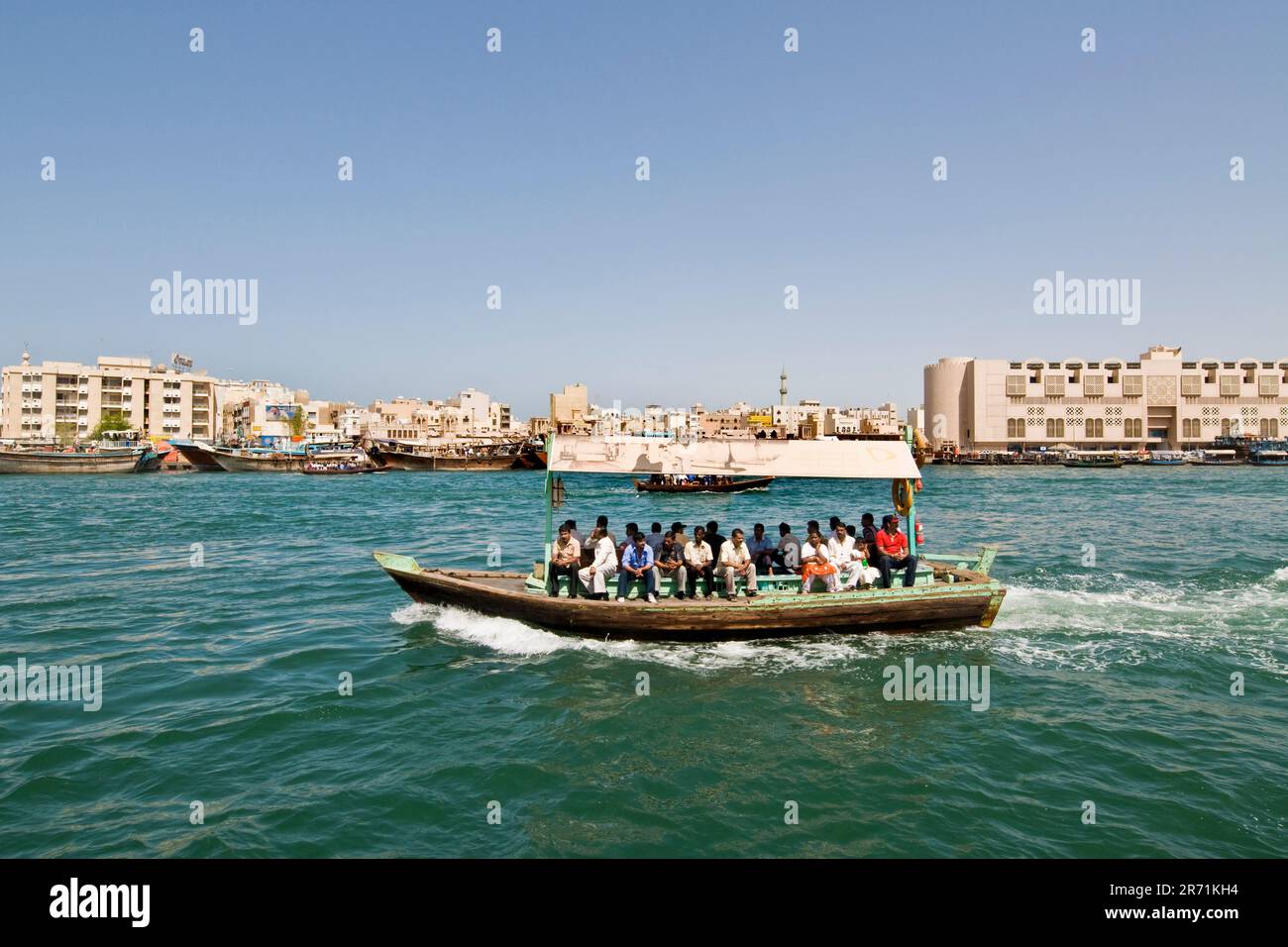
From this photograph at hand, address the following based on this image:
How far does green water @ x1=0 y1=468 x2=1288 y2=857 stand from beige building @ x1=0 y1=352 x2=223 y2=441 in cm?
10212

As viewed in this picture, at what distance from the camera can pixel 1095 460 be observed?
95312mm

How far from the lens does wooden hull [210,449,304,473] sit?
7988 centimetres

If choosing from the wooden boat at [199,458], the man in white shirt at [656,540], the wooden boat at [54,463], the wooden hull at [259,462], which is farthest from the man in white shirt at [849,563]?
the wooden boat at [199,458]

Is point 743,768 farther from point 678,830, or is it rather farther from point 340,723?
point 340,723

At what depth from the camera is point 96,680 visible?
11.0m

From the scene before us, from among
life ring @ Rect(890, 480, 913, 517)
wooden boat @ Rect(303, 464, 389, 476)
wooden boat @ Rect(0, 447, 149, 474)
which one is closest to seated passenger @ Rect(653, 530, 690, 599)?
life ring @ Rect(890, 480, 913, 517)

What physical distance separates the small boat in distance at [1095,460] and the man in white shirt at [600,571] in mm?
92146

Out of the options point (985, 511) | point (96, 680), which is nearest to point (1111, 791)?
point (96, 680)

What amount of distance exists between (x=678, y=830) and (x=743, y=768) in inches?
56.0

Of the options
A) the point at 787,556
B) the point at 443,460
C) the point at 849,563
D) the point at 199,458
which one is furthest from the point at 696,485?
the point at 199,458

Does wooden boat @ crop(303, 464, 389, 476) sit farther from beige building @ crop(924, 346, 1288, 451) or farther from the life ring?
beige building @ crop(924, 346, 1288, 451)

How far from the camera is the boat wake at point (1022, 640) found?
11.6 meters
